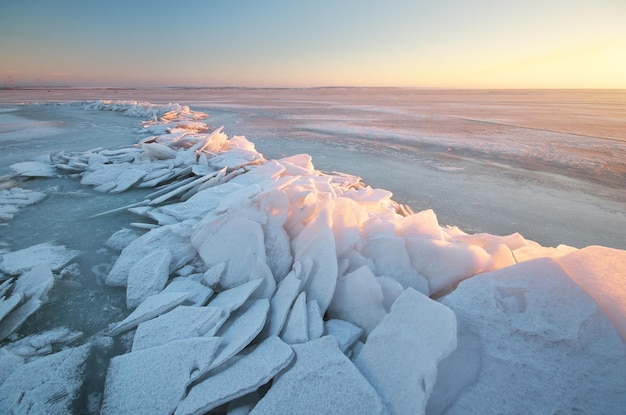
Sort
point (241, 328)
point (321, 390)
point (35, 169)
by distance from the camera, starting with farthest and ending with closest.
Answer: point (35, 169)
point (241, 328)
point (321, 390)

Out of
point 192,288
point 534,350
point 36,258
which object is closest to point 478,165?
point 534,350

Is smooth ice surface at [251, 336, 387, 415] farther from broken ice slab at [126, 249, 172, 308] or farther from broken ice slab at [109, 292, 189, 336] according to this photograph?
broken ice slab at [126, 249, 172, 308]

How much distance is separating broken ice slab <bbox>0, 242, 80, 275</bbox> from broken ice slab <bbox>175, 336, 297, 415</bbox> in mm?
1700

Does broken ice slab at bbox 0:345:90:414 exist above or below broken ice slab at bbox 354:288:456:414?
below

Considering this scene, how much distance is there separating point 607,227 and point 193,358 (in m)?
4.21

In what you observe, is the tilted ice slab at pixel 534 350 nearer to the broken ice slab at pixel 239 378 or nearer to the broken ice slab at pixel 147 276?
the broken ice slab at pixel 239 378

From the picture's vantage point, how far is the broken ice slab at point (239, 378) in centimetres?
112

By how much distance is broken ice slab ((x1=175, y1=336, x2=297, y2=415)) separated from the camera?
112 cm

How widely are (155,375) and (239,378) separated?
1.19 ft

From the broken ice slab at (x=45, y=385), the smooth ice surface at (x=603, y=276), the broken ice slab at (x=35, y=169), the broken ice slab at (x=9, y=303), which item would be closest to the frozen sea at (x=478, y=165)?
the broken ice slab at (x=35, y=169)

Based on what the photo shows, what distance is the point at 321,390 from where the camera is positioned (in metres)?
1.15

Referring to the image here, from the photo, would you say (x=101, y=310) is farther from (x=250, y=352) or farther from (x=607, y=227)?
(x=607, y=227)

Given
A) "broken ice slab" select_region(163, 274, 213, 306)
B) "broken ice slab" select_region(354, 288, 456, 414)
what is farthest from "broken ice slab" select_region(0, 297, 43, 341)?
"broken ice slab" select_region(354, 288, 456, 414)

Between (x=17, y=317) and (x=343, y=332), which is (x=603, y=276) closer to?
(x=343, y=332)
